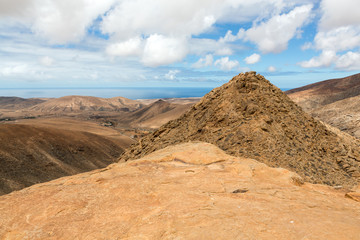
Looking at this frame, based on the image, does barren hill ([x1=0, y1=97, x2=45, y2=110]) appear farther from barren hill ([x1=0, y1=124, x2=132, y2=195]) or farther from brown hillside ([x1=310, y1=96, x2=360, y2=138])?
brown hillside ([x1=310, y1=96, x2=360, y2=138])

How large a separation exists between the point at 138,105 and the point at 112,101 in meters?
17.4

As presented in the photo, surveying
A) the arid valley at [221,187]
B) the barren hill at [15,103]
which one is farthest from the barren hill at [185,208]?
the barren hill at [15,103]

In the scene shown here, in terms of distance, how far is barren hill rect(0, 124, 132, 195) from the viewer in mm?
25250

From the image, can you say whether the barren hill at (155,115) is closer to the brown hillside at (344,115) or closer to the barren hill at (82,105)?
the barren hill at (82,105)

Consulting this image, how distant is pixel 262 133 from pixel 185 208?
25.7 ft

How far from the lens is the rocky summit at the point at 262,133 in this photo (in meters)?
11.0

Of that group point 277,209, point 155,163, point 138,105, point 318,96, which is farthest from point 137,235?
point 138,105

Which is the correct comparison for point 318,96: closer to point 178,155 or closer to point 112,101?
point 178,155

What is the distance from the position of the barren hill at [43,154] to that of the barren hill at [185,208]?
20772mm

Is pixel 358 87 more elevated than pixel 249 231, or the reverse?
pixel 358 87

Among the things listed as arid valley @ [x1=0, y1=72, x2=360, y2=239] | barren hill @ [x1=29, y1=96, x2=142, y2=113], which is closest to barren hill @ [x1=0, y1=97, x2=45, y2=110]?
barren hill @ [x1=29, y1=96, x2=142, y2=113]

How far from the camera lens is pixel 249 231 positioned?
162 inches

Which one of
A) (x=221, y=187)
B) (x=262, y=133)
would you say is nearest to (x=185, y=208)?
(x=221, y=187)

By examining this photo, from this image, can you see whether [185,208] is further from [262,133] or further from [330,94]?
[330,94]
